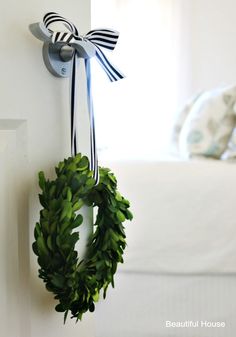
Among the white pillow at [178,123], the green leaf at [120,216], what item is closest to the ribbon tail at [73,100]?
the green leaf at [120,216]

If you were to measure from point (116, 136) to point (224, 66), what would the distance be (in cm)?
81

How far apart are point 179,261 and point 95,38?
2.38 ft

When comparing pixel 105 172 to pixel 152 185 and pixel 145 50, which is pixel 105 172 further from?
pixel 145 50

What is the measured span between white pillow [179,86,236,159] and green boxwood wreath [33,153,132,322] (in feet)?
2.68

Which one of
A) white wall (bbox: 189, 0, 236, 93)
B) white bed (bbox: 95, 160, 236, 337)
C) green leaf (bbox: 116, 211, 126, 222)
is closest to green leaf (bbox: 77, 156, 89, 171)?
green leaf (bbox: 116, 211, 126, 222)

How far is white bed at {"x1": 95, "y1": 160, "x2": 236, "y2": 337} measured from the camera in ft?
3.55

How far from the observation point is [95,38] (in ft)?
1.77

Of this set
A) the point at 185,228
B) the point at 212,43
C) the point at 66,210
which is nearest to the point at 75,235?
the point at 66,210

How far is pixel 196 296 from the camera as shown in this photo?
1.09 meters

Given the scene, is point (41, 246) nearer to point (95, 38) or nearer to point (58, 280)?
point (58, 280)

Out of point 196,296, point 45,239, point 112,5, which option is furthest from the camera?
point 112,5

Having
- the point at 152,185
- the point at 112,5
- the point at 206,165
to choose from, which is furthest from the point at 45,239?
the point at 112,5

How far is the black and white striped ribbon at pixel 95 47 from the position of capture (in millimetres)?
492

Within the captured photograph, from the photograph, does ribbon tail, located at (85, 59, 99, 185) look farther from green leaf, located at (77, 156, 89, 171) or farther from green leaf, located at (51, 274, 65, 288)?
green leaf, located at (51, 274, 65, 288)
